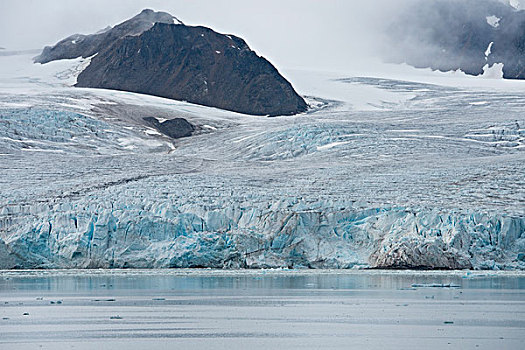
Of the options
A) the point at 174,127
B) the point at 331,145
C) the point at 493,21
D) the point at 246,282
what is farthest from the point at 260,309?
the point at 493,21

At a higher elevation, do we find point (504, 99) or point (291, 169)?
point (504, 99)

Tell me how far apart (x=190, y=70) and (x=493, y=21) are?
32.1 meters

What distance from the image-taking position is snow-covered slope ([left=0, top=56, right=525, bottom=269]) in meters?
17.9

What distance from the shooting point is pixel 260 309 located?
1195cm

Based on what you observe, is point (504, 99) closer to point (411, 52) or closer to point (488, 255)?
point (488, 255)

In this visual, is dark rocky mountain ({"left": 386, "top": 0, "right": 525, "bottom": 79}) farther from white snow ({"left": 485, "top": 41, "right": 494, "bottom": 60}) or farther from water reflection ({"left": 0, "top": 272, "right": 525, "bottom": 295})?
water reflection ({"left": 0, "top": 272, "right": 525, "bottom": 295})

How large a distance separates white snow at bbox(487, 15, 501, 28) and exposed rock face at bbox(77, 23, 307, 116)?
28.2m

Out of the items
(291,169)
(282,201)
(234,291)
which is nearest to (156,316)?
→ (234,291)

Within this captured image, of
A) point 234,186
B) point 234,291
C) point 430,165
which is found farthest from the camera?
point 430,165

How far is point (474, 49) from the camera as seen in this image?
7356 cm

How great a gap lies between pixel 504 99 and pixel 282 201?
19.2 meters

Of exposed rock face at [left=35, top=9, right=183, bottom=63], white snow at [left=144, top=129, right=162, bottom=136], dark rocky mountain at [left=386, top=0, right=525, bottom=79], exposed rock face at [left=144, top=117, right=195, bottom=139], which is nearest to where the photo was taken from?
white snow at [left=144, top=129, right=162, bottom=136]

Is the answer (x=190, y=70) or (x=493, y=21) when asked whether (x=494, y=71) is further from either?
(x=190, y=70)

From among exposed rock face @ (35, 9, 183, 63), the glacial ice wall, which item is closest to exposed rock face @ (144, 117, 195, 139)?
the glacial ice wall
